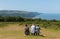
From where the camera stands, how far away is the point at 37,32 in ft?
80.0

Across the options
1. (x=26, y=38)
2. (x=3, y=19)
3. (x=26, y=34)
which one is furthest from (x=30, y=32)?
(x=3, y=19)

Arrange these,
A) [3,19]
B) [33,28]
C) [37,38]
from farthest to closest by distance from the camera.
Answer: [3,19], [33,28], [37,38]

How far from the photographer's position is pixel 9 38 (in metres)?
22.4

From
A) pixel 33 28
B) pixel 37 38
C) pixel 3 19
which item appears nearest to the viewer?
pixel 37 38

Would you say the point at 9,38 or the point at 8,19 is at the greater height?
the point at 9,38

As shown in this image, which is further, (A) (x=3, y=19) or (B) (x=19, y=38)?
(A) (x=3, y=19)

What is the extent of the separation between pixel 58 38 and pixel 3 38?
5227mm

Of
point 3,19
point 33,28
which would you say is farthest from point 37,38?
point 3,19

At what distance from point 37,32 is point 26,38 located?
2570 mm

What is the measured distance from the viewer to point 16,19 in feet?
197

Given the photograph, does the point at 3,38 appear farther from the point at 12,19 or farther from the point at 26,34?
the point at 12,19

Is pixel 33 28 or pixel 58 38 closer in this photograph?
pixel 58 38

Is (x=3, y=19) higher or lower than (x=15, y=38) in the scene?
lower

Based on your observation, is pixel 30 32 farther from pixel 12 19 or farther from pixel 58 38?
pixel 12 19
